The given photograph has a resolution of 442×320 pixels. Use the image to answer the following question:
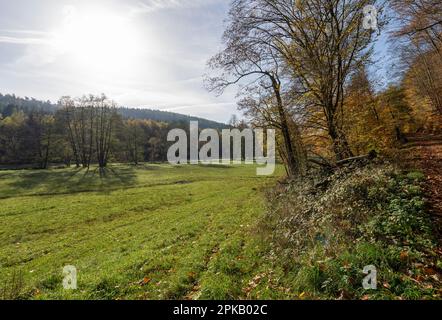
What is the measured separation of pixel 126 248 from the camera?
1102cm

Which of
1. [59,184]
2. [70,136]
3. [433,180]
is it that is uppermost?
[70,136]

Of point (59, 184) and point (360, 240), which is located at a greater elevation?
point (360, 240)

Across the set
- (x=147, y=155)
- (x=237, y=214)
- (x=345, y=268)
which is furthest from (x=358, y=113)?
(x=147, y=155)

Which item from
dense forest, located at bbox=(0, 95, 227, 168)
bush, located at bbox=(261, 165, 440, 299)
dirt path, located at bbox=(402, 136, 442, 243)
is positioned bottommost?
bush, located at bbox=(261, 165, 440, 299)

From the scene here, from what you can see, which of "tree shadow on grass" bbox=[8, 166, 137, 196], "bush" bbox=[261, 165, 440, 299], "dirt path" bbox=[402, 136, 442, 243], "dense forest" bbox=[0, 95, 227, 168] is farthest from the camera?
"dense forest" bbox=[0, 95, 227, 168]

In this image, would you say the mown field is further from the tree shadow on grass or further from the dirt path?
the tree shadow on grass

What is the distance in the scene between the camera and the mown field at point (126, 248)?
6504 millimetres

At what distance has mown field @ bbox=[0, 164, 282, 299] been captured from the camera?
650cm

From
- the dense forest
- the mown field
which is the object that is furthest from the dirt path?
the dense forest

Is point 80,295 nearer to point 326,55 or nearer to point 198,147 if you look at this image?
point 326,55

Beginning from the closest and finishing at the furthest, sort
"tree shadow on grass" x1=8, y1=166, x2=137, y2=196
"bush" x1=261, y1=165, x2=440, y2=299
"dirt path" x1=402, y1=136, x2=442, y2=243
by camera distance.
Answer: "bush" x1=261, y1=165, x2=440, y2=299, "dirt path" x1=402, y1=136, x2=442, y2=243, "tree shadow on grass" x1=8, y1=166, x2=137, y2=196

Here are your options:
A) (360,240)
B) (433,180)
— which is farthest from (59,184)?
(433,180)

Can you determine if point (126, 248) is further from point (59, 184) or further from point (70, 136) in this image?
point (70, 136)

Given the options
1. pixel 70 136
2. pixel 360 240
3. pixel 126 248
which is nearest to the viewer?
pixel 360 240
